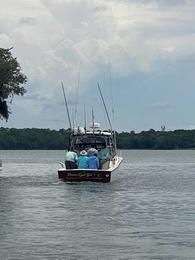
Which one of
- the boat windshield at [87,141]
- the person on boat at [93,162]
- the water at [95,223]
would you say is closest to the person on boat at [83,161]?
the person on boat at [93,162]

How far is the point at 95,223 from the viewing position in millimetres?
25797

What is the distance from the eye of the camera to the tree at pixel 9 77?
54.5 metres

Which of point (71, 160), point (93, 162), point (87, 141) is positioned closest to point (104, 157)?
point (87, 141)

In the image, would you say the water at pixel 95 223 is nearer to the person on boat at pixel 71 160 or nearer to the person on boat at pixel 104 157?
the person on boat at pixel 71 160

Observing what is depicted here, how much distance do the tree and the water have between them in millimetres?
14585

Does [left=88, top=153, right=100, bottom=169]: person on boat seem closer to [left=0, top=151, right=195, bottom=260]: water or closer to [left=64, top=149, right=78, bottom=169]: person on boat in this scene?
[left=0, top=151, right=195, bottom=260]: water

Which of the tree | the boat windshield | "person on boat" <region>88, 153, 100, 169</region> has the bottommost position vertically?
"person on boat" <region>88, 153, 100, 169</region>

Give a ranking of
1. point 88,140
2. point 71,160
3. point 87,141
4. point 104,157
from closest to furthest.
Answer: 1. point 71,160
2. point 104,157
3. point 87,141
4. point 88,140

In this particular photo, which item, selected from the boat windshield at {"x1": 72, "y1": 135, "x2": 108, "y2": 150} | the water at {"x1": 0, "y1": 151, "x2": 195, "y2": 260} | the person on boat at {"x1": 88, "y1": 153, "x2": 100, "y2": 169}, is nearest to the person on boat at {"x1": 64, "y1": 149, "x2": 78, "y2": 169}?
the water at {"x1": 0, "y1": 151, "x2": 195, "y2": 260}

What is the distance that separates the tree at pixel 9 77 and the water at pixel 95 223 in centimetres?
1459

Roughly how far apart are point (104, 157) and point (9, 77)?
13391 millimetres

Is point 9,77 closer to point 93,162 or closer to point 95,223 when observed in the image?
point 93,162

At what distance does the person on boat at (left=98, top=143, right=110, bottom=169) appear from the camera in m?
43.1

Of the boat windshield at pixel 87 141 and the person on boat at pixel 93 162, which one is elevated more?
the boat windshield at pixel 87 141
